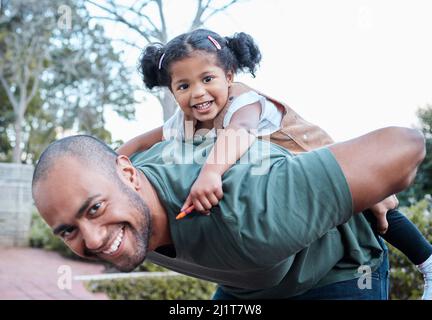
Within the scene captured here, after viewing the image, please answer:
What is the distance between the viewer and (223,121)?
1.88m

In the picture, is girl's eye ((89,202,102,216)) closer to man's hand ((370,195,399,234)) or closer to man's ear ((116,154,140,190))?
man's ear ((116,154,140,190))

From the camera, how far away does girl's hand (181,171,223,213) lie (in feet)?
3.98

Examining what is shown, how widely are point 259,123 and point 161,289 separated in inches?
154

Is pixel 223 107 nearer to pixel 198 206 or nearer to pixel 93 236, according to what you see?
pixel 198 206

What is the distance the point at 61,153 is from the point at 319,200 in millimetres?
565

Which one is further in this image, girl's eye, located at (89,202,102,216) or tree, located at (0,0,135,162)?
tree, located at (0,0,135,162)

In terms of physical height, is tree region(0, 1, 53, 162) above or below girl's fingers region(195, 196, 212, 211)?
above

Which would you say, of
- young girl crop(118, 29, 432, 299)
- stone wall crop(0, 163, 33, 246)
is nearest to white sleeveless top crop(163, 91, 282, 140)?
young girl crop(118, 29, 432, 299)

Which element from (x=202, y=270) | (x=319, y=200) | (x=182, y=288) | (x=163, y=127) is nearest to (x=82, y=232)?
(x=202, y=270)

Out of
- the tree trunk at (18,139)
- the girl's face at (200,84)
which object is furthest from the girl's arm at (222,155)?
the tree trunk at (18,139)

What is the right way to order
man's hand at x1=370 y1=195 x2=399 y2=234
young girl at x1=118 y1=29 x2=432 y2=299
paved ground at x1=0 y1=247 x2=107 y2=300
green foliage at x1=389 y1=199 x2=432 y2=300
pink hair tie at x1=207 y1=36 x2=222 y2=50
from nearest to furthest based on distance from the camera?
A: man's hand at x1=370 y1=195 x2=399 y2=234
young girl at x1=118 y1=29 x2=432 y2=299
pink hair tie at x1=207 y1=36 x2=222 y2=50
green foliage at x1=389 y1=199 x2=432 y2=300
paved ground at x1=0 y1=247 x2=107 y2=300

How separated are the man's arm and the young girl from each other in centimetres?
45

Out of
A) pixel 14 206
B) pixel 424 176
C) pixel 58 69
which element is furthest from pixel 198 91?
pixel 58 69

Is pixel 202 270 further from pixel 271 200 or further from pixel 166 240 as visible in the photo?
pixel 271 200
